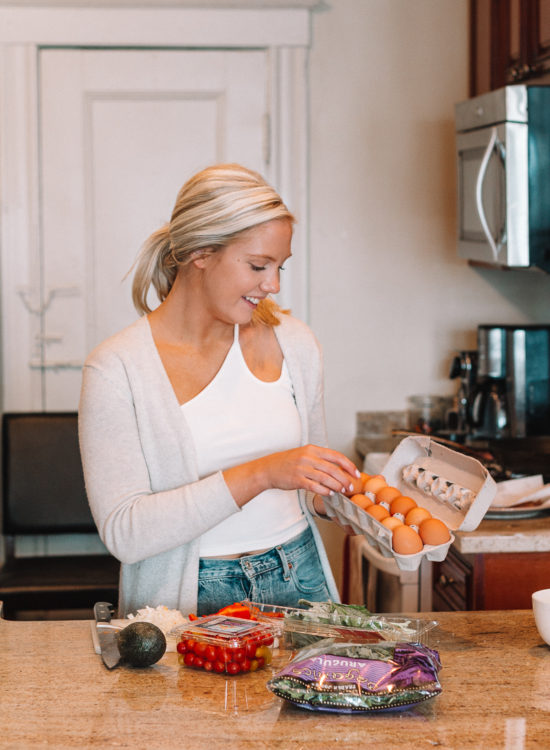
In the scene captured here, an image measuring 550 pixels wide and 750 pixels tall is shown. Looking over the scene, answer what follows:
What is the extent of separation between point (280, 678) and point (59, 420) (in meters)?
2.07

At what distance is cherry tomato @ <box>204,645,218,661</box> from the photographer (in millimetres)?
1303

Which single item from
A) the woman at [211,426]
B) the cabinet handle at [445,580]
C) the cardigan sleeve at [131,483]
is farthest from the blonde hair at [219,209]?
the cabinet handle at [445,580]

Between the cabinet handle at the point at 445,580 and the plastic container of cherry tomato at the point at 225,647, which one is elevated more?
the plastic container of cherry tomato at the point at 225,647

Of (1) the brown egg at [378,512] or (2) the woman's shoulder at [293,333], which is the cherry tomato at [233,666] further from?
(2) the woman's shoulder at [293,333]

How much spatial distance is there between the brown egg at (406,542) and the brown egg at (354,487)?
0.13 metres

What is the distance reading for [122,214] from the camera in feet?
10.7

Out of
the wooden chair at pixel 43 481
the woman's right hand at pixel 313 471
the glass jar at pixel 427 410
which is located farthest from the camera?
the glass jar at pixel 427 410

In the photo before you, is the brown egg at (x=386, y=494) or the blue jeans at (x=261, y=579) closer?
the brown egg at (x=386, y=494)

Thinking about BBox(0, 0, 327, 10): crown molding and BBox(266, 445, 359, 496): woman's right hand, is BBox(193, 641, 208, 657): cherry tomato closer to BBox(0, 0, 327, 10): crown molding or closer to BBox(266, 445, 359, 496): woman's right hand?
BBox(266, 445, 359, 496): woman's right hand

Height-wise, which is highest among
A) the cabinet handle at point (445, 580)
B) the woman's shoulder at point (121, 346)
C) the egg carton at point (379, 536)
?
the woman's shoulder at point (121, 346)

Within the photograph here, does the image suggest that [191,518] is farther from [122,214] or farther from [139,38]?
[139,38]

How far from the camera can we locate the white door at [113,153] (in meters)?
3.22

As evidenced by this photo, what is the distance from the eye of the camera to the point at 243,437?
176 centimetres

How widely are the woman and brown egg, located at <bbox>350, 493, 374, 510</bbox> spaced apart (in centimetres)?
4
